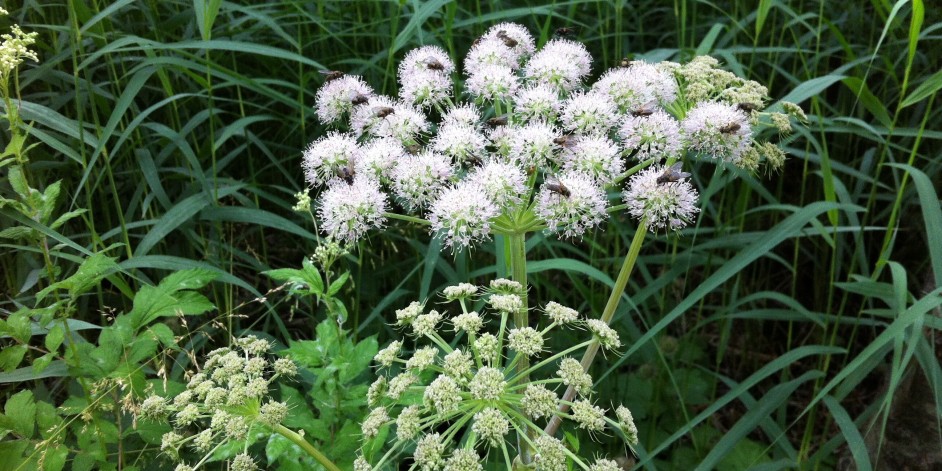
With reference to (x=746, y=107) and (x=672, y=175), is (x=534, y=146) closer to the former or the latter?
(x=672, y=175)

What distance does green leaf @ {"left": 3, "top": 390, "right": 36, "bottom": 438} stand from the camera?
240 cm

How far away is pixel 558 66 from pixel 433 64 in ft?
1.70

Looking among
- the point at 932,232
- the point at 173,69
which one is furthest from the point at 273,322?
the point at 932,232

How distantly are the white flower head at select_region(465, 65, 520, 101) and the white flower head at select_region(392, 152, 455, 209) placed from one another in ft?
1.49

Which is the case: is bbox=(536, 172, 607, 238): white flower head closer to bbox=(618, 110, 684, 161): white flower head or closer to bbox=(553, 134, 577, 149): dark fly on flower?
bbox=(553, 134, 577, 149): dark fly on flower

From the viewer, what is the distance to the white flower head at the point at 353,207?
2.64 m

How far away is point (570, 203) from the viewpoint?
8.23 ft

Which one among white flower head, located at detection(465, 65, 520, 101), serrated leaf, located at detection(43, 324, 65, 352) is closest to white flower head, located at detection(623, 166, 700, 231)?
white flower head, located at detection(465, 65, 520, 101)

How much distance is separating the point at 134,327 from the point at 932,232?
2.86 metres

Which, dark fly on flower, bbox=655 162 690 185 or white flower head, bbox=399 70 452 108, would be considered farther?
white flower head, bbox=399 70 452 108

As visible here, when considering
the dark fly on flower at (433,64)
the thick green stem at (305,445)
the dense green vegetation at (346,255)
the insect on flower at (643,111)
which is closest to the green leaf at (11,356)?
the dense green vegetation at (346,255)

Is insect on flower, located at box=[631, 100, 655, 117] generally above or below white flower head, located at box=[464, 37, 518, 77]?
below

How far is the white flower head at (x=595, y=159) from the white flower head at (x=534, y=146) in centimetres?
7

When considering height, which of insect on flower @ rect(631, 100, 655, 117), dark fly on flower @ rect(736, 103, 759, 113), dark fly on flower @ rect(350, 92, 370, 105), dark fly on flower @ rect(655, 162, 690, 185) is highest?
dark fly on flower @ rect(350, 92, 370, 105)
